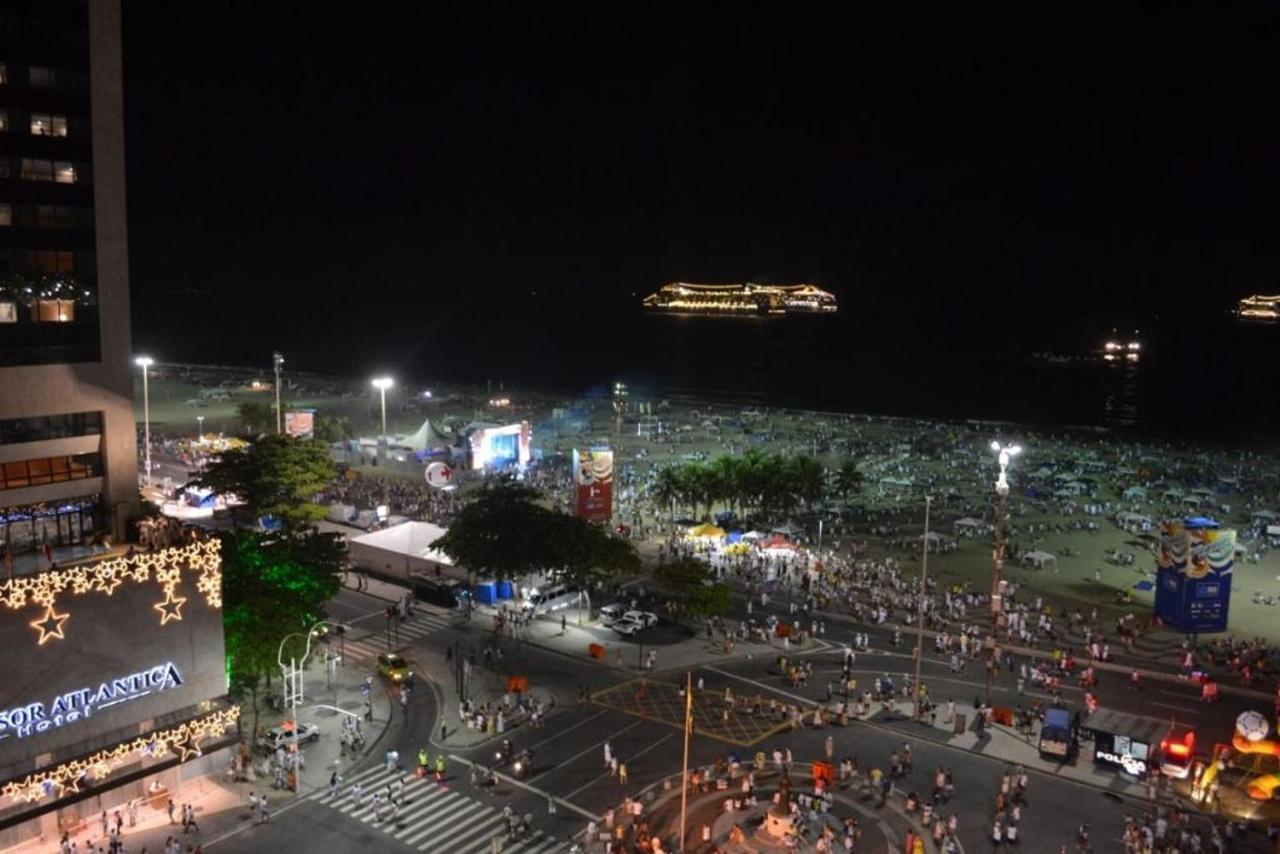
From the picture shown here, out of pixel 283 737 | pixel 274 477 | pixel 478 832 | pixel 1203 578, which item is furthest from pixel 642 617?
pixel 1203 578

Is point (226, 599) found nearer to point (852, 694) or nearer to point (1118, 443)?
point (852, 694)

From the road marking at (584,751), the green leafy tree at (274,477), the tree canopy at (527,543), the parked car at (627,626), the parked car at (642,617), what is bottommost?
the road marking at (584,751)

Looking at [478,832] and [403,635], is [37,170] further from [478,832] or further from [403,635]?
[478,832]

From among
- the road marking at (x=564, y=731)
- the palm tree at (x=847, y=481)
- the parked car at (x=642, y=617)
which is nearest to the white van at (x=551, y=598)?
the parked car at (x=642, y=617)

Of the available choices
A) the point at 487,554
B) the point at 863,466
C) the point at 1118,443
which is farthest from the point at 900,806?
the point at 1118,443

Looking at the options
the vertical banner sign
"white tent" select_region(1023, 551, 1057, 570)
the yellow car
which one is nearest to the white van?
the vertical banner sign

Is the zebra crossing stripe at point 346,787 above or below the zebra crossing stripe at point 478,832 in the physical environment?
above

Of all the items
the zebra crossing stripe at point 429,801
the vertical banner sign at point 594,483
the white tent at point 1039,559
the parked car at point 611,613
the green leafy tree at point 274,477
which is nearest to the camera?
the zebra crossing stripe at point 429,801

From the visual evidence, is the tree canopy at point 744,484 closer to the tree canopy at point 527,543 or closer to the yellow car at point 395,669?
the tree canopy at point 527,543
